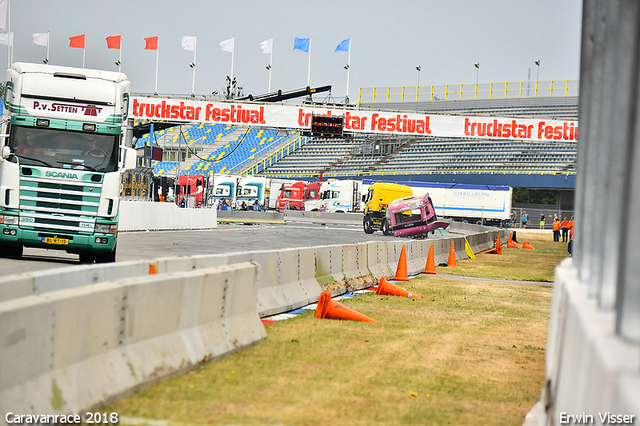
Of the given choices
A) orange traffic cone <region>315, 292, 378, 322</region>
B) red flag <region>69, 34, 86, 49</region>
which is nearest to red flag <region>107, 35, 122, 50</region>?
red flag <region>69, 34, 86, 49</region>

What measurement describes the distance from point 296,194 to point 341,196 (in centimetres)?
605

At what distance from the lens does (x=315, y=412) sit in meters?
5.71

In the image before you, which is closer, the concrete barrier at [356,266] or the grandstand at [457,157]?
the concrete barrier at [356,266]

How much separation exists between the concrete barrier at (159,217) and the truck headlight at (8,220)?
1631 centimetres

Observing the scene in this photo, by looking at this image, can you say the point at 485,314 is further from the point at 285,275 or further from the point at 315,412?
the point at 315,412

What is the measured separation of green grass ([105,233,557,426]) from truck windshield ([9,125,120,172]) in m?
6.13

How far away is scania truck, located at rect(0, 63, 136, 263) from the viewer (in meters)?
14.6

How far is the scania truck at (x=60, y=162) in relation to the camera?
1458 centimetres

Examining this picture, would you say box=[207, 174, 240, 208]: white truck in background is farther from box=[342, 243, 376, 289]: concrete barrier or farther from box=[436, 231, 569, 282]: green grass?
box=[342, 243, 376, 289]: concrete barrier

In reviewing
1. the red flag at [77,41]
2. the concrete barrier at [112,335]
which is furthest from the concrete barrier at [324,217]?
the concrete barrier at [112,335]

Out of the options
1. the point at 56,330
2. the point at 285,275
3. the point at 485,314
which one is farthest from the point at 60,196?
the point at 56,330

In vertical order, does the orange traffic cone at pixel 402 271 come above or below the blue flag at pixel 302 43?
below

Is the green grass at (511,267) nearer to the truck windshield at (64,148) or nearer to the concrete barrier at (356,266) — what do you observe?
the concrete barrier at (356,266)

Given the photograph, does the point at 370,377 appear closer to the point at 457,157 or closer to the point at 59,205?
the point at 59,205
